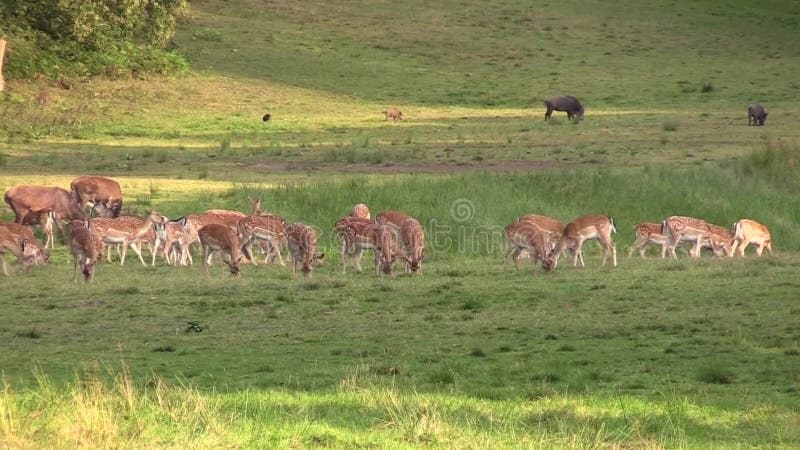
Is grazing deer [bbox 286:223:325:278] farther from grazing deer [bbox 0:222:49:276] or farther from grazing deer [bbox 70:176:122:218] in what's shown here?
grazing deer [bbox 70:176:122:218]

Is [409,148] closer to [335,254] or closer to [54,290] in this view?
[335,254]

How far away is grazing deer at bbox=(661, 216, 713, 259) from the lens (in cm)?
2275

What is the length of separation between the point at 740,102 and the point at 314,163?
74.0 feet

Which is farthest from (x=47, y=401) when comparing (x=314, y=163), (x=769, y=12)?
(x=769, y=12)

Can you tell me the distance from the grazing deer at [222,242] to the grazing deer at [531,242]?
4.33 meters

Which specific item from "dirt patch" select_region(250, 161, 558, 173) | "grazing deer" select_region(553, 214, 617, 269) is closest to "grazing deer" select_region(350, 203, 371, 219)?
"grazing deer" select_region(553, 214, 617, 269)

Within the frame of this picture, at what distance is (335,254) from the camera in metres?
24.0

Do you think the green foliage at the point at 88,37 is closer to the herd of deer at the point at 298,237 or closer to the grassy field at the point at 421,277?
the grassy field at the point at 421,277

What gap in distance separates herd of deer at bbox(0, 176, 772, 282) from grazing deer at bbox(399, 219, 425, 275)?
0.02 m

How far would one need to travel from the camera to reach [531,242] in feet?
68.7

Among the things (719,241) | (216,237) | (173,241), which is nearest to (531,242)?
(719,241)

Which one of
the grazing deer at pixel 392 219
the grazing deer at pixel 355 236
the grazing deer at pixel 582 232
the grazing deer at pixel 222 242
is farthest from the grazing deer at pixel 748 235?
the grazing deer at pixel 222 242

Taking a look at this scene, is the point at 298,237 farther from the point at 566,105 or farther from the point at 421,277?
the point at 566,105

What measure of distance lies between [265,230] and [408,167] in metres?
10.9
